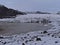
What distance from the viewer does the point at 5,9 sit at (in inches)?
2475

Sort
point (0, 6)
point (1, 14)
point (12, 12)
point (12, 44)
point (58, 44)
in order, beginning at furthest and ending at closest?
point (12, 12)
point (0, 6)
point (1, 14)
point (12, 44)
point (58, 44)

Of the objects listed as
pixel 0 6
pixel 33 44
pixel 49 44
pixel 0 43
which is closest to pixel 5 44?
pixel 0 43

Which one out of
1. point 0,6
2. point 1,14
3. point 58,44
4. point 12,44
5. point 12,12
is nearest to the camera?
point 58,44

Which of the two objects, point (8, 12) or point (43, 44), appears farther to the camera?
point (8, 12)

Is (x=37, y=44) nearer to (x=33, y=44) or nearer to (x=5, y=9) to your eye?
(x=33, y=44)

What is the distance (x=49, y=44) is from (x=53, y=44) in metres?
0.16

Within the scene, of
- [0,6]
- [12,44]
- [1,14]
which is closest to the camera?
[12,44]

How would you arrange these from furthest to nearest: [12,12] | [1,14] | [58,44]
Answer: [12,12] → [1,14] → [58,44]

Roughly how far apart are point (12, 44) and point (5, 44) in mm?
347

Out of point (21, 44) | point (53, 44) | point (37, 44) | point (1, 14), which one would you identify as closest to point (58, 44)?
point (53, 44)

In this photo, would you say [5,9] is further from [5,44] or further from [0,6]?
[5,44]

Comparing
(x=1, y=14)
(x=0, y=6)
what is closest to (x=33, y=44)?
(x=1, y=14)

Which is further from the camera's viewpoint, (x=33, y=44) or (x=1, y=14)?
(x=1, y=14)

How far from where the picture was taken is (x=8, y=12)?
62000mm
